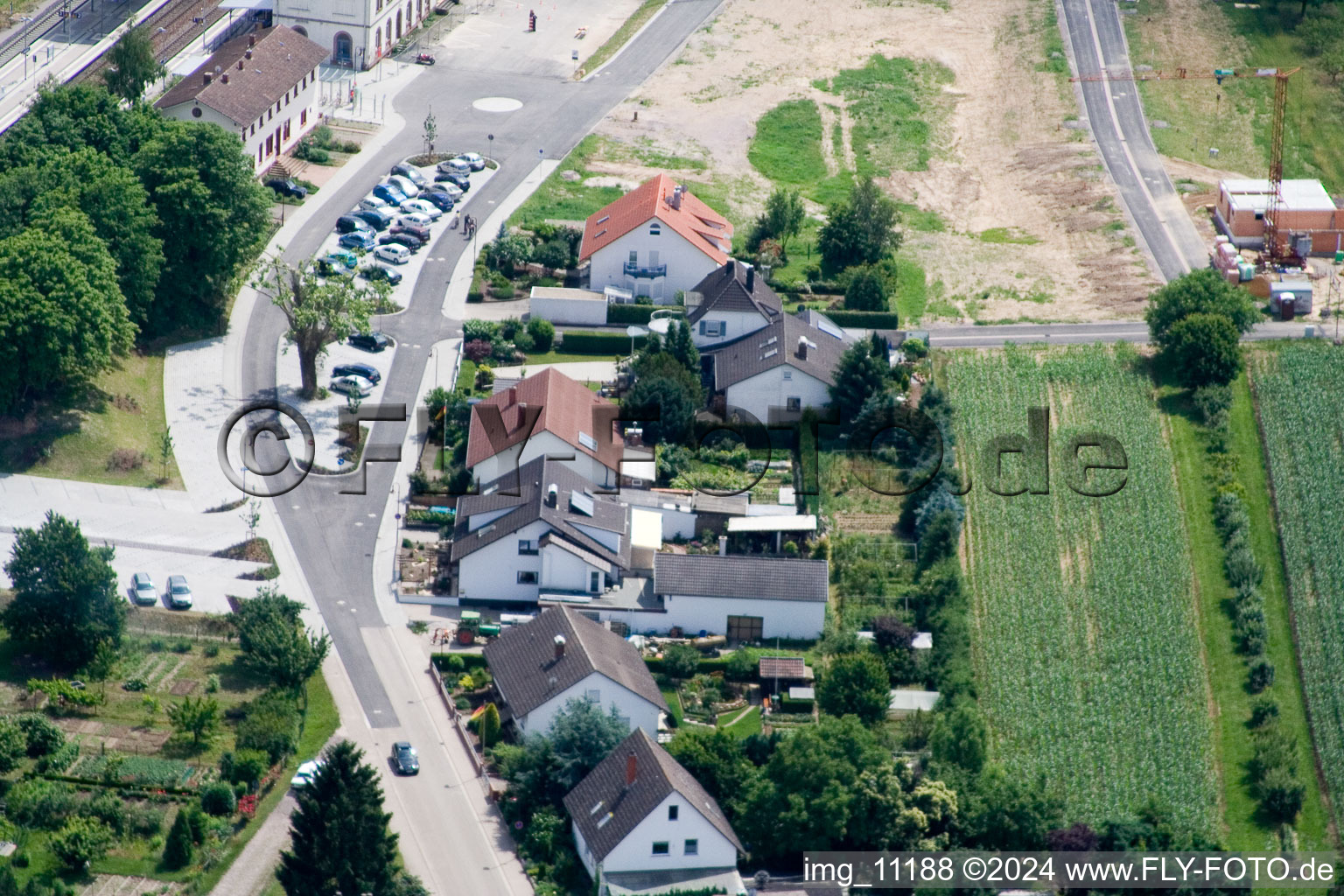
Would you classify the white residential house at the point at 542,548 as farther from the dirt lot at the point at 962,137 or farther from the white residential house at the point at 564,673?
the dirt lot at the point at 962,137

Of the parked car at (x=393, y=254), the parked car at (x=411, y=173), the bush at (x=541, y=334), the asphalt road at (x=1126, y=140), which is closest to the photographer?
the bush at (x=541, y=334)

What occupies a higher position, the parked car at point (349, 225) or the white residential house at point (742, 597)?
the white residential house at point (742, 597)

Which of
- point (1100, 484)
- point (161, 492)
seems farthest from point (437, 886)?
point (1100, 484)

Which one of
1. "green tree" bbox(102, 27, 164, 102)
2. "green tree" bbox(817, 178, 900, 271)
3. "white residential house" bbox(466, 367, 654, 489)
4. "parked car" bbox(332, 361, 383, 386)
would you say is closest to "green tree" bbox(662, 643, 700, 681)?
"white residential house" bbox(466, 367, 654, 489)

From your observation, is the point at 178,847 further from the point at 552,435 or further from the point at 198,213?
the point at 198,213

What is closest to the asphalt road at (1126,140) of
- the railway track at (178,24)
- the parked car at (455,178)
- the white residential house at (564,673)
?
the parked car at (455,178)

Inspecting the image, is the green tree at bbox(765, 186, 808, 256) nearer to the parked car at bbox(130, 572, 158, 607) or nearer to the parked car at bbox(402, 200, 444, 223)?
the parked car at bbox(402, 200, 444, 223)

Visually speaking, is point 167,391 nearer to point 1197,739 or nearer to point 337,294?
point 337,294
